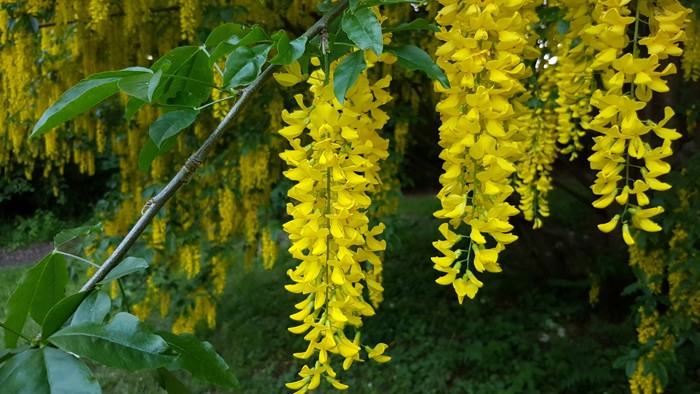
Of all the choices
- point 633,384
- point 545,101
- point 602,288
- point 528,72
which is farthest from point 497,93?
point 602,288

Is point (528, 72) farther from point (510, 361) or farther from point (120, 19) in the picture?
point (510, 361)

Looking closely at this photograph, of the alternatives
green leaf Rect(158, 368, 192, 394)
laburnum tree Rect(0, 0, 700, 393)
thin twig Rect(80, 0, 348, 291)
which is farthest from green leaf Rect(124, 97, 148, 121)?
green leaf Rect(158, 368, 192, 394)

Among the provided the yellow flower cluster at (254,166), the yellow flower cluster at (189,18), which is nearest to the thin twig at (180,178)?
the yellow flower cluster at (189,18)

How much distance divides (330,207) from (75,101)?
1.06 ft

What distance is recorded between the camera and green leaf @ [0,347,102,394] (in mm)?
548

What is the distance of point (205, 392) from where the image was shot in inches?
180

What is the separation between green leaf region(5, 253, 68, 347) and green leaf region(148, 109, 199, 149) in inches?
→ 7.8

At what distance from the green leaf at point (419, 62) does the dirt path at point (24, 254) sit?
388 inches

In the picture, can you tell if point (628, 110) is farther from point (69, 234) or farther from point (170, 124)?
point (69, 234)

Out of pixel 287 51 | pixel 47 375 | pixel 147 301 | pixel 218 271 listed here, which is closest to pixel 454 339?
pixel 218 271

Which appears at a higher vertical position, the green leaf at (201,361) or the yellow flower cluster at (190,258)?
the green leaf at (201,361)

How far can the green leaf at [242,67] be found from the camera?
2.33 feet

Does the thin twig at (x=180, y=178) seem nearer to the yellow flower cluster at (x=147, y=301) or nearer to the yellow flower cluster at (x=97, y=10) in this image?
the yellow flower cluster at (x=97, y=10)

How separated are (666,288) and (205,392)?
322 cm
